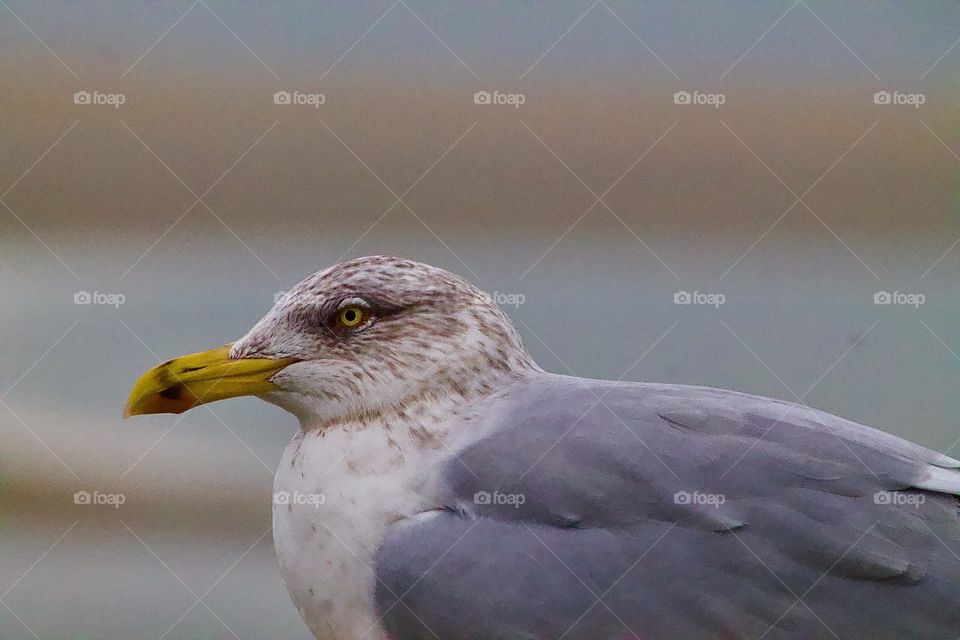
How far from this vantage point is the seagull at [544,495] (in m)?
1.05

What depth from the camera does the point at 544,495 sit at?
1089 mm

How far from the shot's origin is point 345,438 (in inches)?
46.3

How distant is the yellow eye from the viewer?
1180mm

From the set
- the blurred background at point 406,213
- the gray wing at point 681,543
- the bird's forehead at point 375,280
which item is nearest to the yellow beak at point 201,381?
A: the bird's forehead at point 375,280

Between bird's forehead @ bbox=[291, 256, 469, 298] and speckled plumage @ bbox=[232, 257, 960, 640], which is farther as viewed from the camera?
bird's forehead @ bbox=[291, 256, 469, 298]

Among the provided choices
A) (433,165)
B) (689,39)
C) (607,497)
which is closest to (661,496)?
(607,497)

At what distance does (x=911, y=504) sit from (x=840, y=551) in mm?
114

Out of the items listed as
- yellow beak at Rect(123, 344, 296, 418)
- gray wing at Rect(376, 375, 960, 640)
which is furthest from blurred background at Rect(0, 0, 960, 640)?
gray wing at Rect(376, 375, 960, 640)

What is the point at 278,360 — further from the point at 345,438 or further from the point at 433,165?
the point at 433,165

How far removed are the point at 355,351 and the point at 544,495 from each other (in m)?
0.31

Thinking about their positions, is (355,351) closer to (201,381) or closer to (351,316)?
(351,316)

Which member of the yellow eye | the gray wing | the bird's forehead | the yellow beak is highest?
the bird's forehead

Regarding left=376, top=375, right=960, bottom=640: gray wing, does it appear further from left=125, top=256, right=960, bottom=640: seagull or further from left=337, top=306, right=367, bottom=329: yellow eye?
left=337, top=306, right=367, bottom=329: yellow eye

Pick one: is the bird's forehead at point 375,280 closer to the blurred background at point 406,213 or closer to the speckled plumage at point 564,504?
the speckled plumage at point 564,504
